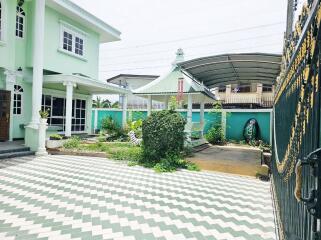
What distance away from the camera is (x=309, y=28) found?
76.4 inches

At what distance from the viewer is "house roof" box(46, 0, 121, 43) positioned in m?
13.0

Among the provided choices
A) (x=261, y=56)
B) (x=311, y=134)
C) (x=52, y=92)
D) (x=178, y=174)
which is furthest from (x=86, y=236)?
(x=52, y=92)

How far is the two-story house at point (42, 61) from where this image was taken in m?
11.1

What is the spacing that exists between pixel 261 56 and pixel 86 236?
9.06 metres

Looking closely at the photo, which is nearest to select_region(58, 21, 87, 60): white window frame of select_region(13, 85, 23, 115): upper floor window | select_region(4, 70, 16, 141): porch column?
select_region(4, 70, 16, 141): porch column

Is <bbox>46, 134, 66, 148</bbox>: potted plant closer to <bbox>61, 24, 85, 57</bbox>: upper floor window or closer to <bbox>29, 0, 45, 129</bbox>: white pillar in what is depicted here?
<bbox>29, 0, 45, 129</bbox>: white pillar

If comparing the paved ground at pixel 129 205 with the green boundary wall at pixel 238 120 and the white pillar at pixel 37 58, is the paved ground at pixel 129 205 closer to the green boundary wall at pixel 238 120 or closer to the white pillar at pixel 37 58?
the white pillar at pixel 37 58

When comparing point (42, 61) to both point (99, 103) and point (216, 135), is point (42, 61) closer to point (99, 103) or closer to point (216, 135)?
point (216, 135)

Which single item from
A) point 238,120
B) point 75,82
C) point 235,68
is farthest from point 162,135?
point 238,120

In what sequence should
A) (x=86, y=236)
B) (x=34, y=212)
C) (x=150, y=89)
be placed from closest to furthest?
1. (x=86, y=236)
2. (x=34, y=212)
3. (x=150, y=89)

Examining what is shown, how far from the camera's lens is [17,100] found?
12.3 meters

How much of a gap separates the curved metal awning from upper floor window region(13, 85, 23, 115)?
797 centimetres

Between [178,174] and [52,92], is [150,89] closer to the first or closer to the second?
[52,92]

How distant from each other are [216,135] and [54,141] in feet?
32.4
